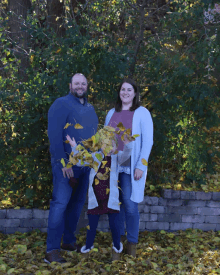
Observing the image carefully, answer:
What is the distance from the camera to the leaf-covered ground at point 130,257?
4.05 m

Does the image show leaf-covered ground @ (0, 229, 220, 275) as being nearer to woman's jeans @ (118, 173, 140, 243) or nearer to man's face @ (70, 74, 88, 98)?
woman's jeans @ (118, 173, 140, 243)

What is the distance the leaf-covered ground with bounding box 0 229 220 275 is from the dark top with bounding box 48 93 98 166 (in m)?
1.19

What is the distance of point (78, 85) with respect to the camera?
4059 millimetres

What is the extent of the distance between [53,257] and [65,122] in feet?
4.91

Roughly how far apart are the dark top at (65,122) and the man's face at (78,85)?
2.6 inches

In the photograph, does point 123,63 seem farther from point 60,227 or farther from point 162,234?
point 162,234

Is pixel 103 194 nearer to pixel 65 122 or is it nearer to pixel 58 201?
pixel 58 201

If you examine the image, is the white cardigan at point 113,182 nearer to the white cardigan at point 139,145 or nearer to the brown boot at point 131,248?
the white cardigan at point 139,145

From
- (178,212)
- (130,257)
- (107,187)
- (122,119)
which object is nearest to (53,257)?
(130,257)

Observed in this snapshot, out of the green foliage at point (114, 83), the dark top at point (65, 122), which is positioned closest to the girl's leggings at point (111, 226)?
the dark top at point (65, 122)

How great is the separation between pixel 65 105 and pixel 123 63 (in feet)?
3.67

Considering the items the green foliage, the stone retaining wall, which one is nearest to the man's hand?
the green foliage

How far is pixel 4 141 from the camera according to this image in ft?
16.8

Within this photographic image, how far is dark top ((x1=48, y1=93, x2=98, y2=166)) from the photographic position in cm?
398
